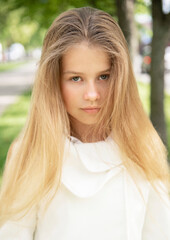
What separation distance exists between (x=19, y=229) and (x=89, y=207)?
1.01 feet

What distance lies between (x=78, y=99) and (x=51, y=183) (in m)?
0.37

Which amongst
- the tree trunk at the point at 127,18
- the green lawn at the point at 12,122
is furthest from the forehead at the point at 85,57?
the green lawn at the point at 12,122

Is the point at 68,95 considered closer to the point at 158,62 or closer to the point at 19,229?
the point at 19,229

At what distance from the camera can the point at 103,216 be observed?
4.91ft

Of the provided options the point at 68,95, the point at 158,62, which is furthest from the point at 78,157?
the point at 158,62

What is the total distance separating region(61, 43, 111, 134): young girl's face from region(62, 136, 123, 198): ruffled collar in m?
0.12

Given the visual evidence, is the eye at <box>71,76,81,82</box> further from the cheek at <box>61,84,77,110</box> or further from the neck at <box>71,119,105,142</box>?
the neck at <box>71,119,105,142</box>

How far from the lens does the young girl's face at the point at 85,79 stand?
1.43 m

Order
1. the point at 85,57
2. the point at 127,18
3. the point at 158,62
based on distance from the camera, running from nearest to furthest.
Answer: the point at 85,57 → the point at 158,62 → the point at 127,18

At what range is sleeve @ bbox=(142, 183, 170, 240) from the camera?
1.57 meters

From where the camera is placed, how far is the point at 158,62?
165 inches

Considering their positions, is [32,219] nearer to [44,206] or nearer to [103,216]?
[44,206]

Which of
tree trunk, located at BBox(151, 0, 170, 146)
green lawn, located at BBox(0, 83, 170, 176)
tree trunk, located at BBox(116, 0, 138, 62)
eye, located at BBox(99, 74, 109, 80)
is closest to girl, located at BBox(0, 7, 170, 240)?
eye, located at BBox(99, 74, 109, 80)

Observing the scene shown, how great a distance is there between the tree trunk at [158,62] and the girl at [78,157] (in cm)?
264
